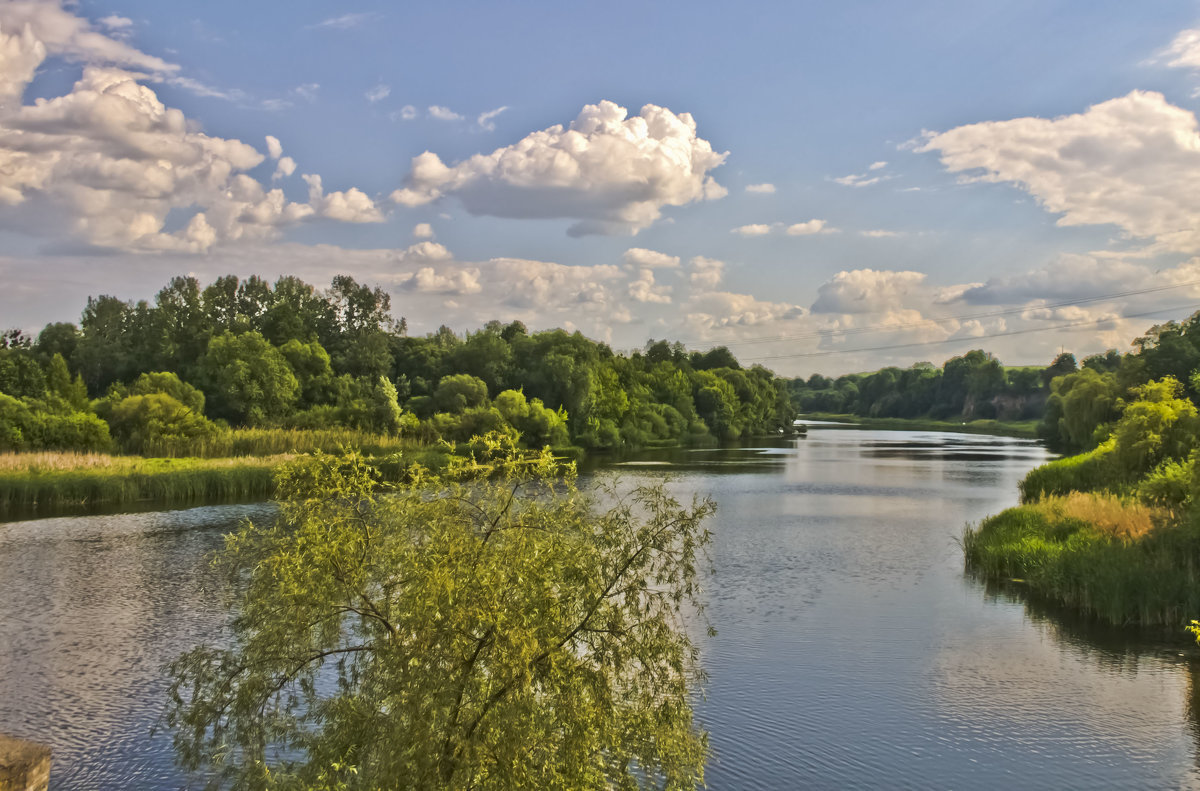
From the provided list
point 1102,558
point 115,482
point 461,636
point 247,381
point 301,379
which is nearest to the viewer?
point 461,636

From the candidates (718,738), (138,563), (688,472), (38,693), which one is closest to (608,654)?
(718,738)

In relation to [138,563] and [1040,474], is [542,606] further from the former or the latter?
[1040,474]

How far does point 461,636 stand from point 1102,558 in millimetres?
16524

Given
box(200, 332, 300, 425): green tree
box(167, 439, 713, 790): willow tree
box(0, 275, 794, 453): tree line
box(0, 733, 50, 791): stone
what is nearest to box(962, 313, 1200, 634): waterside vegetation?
box(167, 439, 713, 790): willow tree

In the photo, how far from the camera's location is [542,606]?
24.5ft

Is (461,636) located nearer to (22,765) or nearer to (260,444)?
(22,765)

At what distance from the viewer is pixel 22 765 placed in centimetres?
553

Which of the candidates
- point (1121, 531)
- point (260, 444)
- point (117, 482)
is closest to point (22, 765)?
point (1121, 531)

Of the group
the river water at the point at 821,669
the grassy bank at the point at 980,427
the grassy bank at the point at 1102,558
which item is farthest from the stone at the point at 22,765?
the grassy bank at the point at 980,427

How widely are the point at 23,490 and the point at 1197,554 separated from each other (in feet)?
118

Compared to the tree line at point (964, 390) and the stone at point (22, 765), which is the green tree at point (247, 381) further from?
the tree line at point (964, 390)

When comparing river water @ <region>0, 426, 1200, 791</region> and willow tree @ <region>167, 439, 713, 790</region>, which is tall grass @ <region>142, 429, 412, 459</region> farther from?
willow tree @ <region>167, 439, 713, 790</region>

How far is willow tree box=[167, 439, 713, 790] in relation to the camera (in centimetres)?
700

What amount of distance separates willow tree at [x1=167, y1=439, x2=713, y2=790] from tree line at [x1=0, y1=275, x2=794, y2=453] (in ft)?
123
